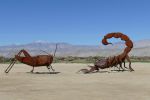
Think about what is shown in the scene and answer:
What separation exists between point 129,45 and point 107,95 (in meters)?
14.0

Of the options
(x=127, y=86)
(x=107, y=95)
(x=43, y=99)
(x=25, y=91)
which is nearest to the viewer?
(x=43, y=99)

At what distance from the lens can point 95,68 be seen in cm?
2797

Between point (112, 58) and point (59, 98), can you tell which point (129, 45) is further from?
point (59, 98)

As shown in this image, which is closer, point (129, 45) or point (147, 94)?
point (147, 94)

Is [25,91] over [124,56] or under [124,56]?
under

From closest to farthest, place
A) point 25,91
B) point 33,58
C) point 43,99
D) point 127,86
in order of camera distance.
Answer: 1. point 43,99
2. point 25,91
3. point 127,86
4. point 33,58

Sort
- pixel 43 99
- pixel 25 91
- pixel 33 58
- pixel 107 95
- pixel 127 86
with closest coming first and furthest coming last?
pixel 43 99 < pixel 107 95 < pixel 25 91 < pixel 127 86 < pixel 33 58

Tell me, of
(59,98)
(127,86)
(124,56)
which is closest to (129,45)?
(124,56)

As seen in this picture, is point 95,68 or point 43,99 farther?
point 95,68

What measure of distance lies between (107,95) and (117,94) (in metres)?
0.47

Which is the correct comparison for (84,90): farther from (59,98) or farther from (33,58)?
(33,58)

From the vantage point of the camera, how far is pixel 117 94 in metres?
15.0

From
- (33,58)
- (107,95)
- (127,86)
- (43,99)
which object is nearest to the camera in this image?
(43,99)

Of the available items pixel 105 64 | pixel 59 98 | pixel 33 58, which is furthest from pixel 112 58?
pixel 59 98
